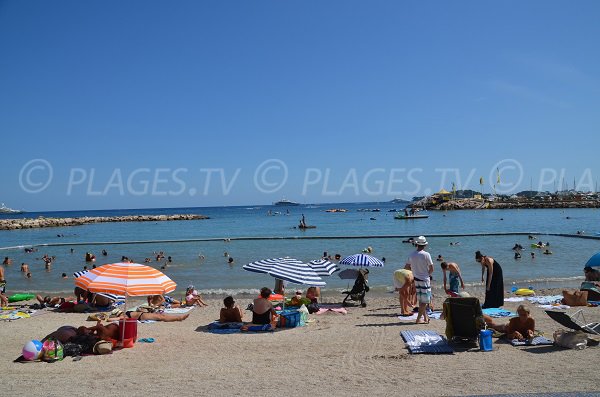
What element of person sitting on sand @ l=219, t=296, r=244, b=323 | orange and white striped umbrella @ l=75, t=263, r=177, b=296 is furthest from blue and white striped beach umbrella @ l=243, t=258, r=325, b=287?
orange and white striped umbrella @ l=75, t=263, r=177, b=296

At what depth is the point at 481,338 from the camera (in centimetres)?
757

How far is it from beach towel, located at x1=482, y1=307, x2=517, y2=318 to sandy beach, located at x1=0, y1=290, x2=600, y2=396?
0.98 meters

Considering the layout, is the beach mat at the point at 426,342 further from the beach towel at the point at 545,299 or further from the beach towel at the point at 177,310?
the beach towel at the point at 177,310

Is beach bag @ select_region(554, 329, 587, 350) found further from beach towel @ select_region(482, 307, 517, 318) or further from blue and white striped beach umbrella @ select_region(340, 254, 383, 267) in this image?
blue and white striped beach umbrella @ select_region(340, 254, 383, 267)

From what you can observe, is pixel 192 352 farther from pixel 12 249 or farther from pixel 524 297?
pixel 12 249

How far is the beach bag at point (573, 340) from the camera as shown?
737cm

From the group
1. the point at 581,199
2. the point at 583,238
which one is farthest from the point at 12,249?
the point at 581,199

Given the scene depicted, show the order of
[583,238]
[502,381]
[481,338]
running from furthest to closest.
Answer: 1. [583,238]
2. [481,338]
3. [502,381]

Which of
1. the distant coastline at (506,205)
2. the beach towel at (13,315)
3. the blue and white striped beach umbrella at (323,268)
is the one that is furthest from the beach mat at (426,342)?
the distant coastline at (506,205)

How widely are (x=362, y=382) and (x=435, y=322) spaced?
4236mm

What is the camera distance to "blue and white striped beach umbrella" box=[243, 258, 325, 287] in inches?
380

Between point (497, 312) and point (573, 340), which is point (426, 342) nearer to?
point (573, 340)

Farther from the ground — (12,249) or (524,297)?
(524,297)

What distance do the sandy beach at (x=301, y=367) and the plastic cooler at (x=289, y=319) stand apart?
13.5 inches
